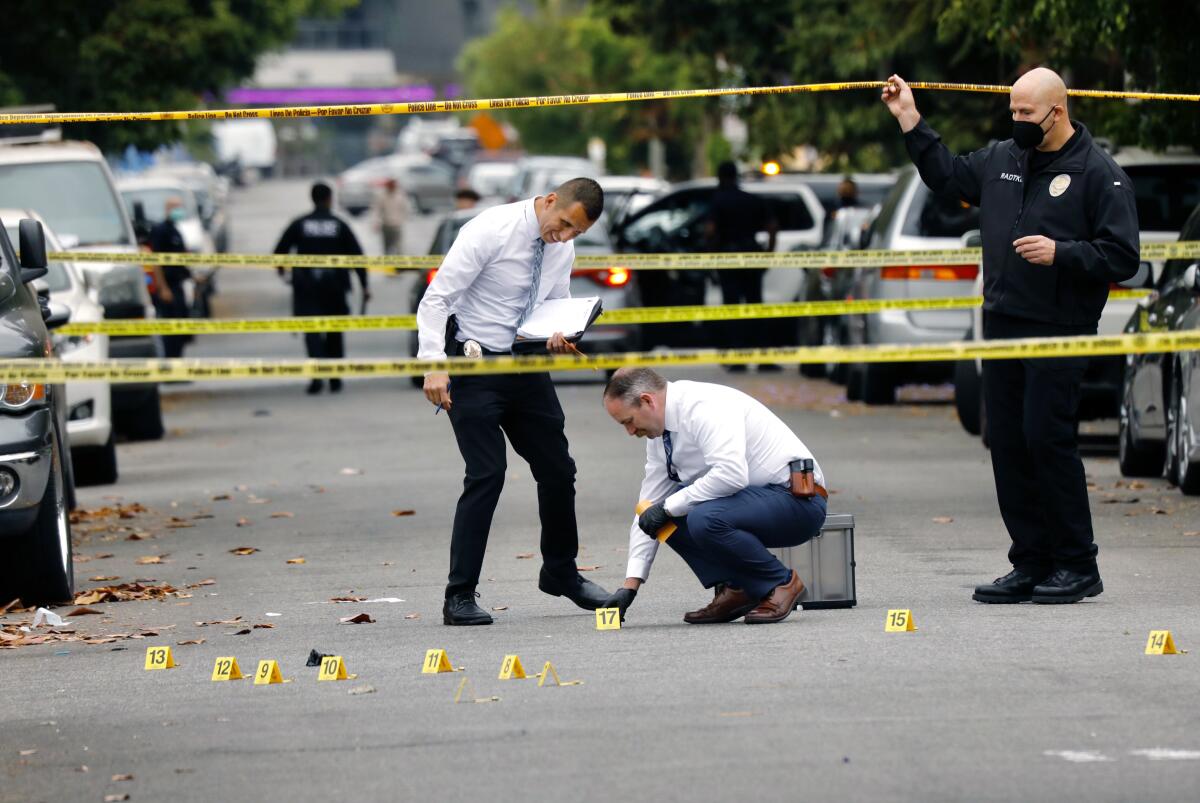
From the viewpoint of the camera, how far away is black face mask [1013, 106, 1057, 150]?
8.40 m

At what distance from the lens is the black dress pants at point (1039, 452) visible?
27.8 feet

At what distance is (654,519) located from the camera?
327 inches

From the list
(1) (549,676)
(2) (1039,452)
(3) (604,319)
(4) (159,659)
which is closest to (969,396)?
(3) (604,319)

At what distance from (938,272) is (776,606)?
8560 mm

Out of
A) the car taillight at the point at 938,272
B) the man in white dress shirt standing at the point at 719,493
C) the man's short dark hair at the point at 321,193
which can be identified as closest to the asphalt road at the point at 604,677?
the man in white dress shirt standing at the point at 719,493

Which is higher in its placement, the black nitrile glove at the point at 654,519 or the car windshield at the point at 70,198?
the car windshield at the point at 70,198

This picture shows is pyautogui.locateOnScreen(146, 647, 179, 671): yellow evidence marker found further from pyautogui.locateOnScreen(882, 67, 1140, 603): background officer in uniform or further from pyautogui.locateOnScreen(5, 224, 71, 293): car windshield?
pyautogui.locateOnScreen(5, 224, 71, 293): car windshield

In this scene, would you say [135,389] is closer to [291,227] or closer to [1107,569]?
[291,227]

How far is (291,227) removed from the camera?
68.3 feet

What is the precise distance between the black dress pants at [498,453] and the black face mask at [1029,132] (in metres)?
1.92

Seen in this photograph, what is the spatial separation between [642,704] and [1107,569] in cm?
349

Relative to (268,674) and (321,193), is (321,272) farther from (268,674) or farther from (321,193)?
(268,674)

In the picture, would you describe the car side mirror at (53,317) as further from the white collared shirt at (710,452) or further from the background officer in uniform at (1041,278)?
the background officer in uniform at (1041,278)

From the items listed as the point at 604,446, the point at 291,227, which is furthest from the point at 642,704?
the point at 291,227
